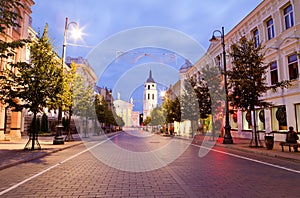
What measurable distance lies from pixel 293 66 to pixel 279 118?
4.88 m

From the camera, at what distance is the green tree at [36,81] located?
593 inches

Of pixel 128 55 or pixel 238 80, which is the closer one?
pixel 238 80

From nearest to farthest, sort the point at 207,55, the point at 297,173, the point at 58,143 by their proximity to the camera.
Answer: the point at 297,173 → the point at 58,143 → the point at 207,55

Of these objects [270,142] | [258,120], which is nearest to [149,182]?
[270,142]

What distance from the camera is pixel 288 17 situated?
22.4 meters

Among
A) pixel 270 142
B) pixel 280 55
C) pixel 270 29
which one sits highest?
pixel 270 29

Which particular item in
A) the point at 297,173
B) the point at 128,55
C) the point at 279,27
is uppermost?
the point at 279,27

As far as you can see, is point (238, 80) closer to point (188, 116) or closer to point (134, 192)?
point (134, 192)

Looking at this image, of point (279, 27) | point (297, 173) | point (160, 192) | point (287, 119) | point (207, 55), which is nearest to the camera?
point (160, 192)

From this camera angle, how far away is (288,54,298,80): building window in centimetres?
2134

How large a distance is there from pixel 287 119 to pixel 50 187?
69.8 feet

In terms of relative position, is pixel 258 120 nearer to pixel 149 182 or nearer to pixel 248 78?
pixel 248 78

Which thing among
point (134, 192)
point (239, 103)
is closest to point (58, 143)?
point (239, 103)

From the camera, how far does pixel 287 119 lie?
21.8 meters
